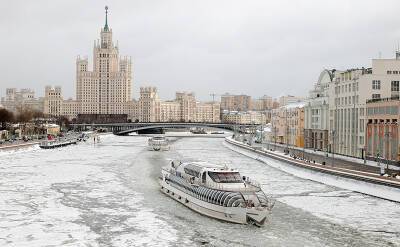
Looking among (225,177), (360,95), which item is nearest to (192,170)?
(225,177)

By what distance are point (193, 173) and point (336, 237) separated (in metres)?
13.4

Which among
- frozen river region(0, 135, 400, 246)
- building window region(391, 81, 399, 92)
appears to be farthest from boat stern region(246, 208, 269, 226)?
building window region(391, 81, 399, 92)

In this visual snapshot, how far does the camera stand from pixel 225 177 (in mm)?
35719

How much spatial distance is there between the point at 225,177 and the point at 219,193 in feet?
10.2

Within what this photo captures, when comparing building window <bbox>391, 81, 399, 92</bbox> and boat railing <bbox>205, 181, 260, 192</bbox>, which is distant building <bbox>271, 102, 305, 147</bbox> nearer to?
building window <bbox>391, 81, 399, 92</bbox>

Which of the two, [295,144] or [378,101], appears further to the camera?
[295,144]

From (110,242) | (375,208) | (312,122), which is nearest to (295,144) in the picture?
(312,122)

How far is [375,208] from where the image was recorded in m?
36.8

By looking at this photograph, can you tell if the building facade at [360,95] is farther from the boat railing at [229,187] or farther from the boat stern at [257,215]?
the boat stern at [257,215]

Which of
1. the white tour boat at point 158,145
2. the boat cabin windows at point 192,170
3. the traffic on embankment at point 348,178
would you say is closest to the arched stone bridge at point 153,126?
the white tour boat at point 158,145

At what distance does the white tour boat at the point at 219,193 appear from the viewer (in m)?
30.8

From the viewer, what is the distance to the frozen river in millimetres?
27172

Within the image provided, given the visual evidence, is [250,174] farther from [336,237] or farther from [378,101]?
[336,237]

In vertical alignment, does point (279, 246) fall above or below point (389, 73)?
below
